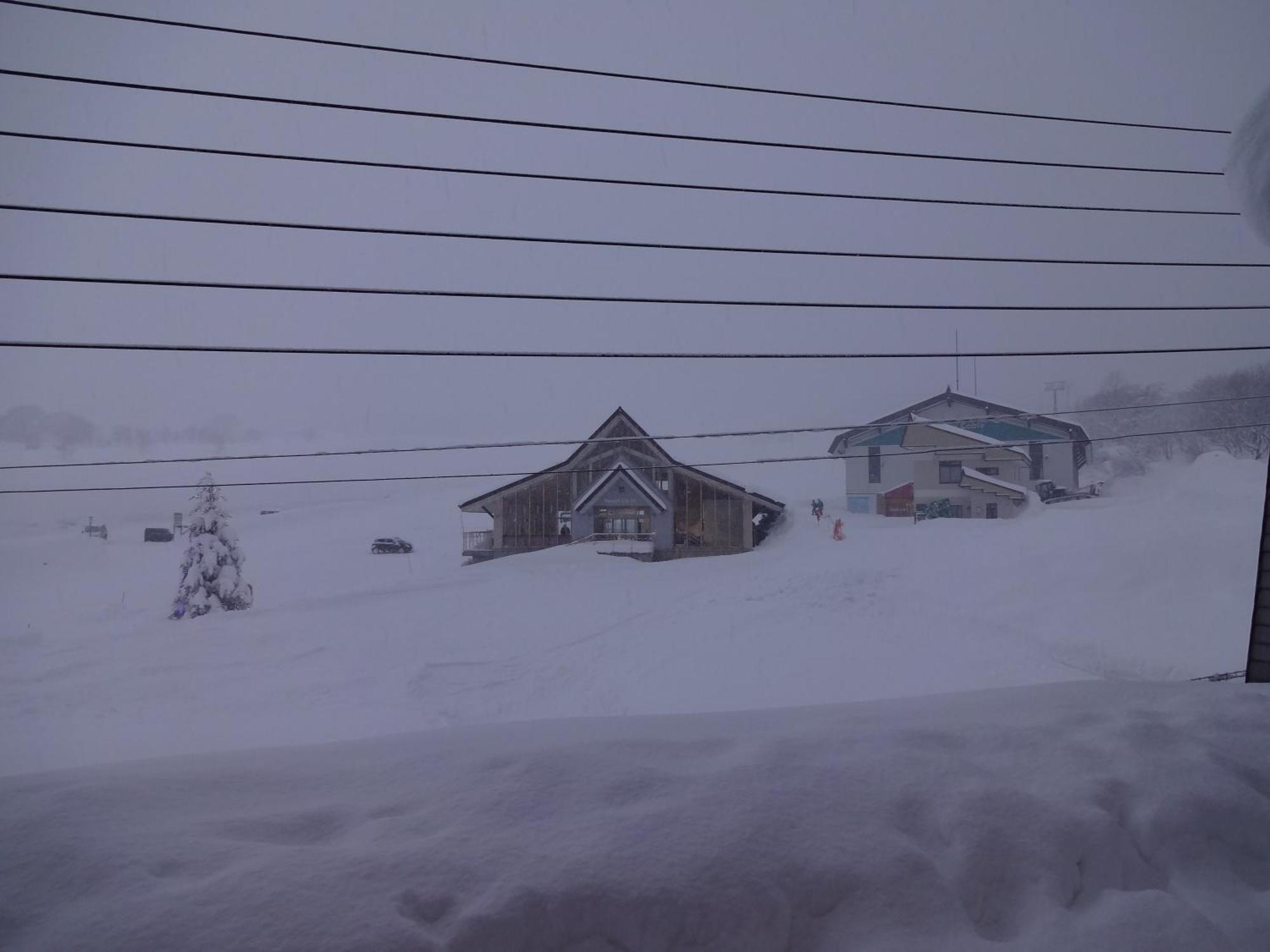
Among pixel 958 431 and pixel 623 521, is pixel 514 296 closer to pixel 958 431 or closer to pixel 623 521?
pixel 623 521

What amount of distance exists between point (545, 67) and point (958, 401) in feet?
18.3

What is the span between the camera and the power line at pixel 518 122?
12.2ft

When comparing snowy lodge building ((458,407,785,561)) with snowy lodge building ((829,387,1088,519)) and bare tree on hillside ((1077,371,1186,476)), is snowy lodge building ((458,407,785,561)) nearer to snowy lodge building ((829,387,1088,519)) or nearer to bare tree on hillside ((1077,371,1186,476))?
snowy lodge building ((829,387,1088,519))

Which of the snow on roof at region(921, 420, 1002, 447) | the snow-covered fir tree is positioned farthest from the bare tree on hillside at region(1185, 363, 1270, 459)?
the snow-covered fir tree

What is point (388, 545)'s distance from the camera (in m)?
6.91

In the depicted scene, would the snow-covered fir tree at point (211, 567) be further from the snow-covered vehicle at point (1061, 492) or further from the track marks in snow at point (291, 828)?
the snow-covered vehicle at point (1061, 492)

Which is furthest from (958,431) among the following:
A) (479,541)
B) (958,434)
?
(479,541)

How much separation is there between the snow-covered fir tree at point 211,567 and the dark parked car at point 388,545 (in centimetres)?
114

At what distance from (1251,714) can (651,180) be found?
168 inches

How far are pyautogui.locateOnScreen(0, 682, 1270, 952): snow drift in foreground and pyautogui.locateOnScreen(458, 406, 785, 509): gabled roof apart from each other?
440 centimetres

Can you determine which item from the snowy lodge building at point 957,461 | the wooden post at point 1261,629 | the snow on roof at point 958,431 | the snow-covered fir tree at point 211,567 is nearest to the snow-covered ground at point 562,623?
the snow-covered fir tree at point 211,567

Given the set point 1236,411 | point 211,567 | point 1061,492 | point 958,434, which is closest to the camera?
point 211,567

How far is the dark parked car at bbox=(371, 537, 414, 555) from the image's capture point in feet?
22.6

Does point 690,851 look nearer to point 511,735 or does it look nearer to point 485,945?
point 485,945
